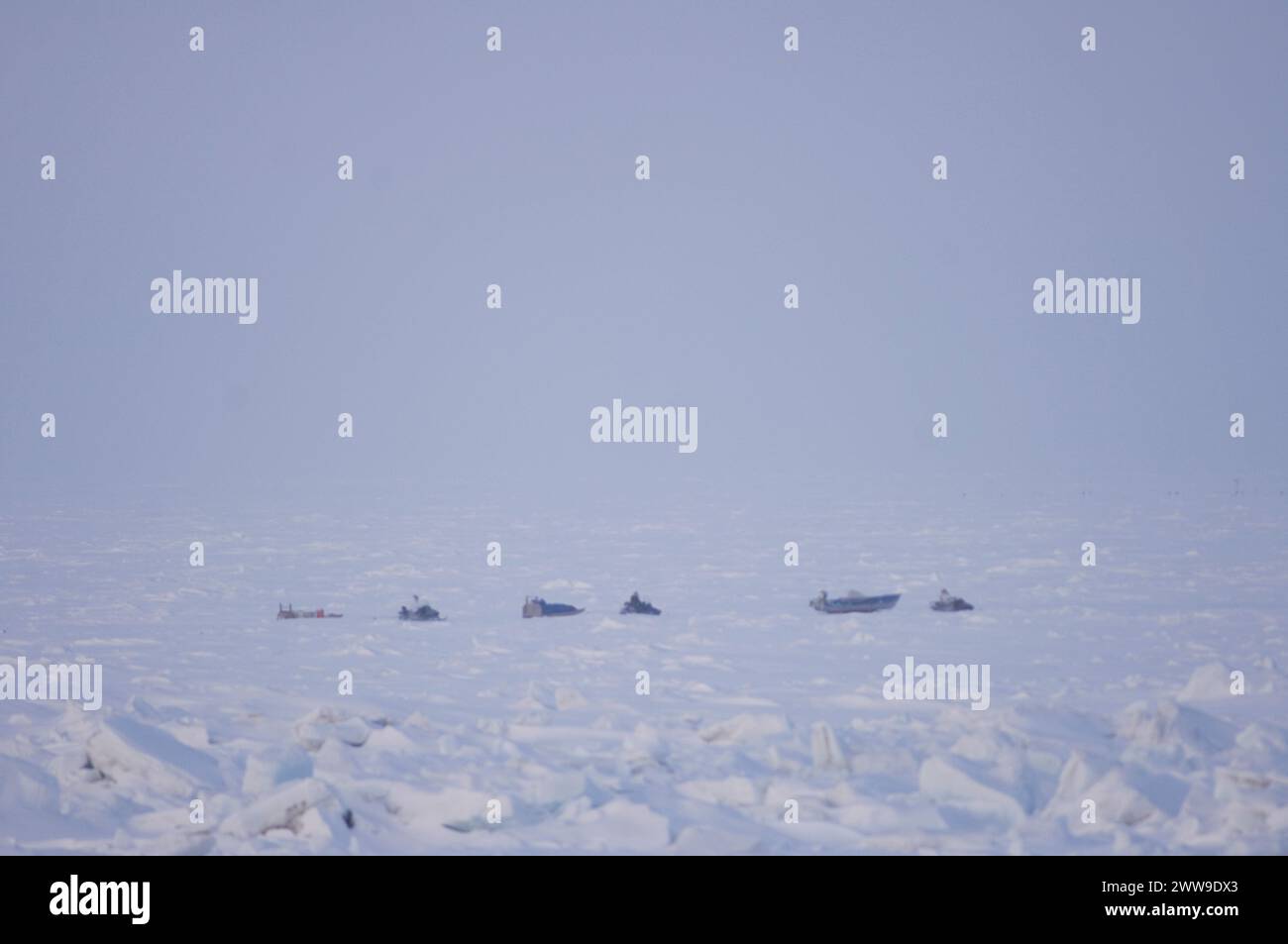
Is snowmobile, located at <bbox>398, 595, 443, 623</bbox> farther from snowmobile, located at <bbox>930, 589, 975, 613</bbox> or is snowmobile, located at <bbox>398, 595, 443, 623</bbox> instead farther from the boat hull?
snowmobile, located at <bbox>930, 589, 975, 613</bbox>

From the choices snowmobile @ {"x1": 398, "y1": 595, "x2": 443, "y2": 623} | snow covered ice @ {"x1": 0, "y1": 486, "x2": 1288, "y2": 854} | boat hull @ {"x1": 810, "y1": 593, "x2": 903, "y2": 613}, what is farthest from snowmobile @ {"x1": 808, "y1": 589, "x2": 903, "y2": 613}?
snowmobile @ {"x1": 398, "y1": 595, "x2": 443, "y2": 623}

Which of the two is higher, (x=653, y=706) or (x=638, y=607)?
(x=638, y=607)

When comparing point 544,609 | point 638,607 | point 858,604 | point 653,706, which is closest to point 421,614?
point 544,609

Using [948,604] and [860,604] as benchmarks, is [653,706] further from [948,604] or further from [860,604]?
[948,604]

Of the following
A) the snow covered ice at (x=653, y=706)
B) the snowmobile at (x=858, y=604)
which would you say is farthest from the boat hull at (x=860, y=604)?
the snow covered ice at (x=653, y=706)
